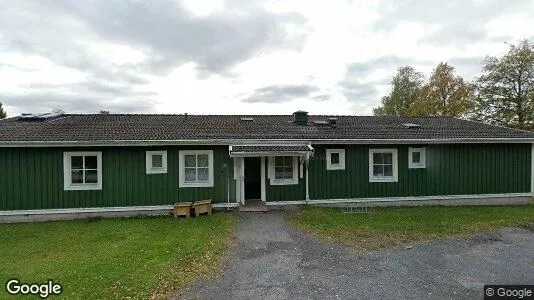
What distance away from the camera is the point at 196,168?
1184 centimetres

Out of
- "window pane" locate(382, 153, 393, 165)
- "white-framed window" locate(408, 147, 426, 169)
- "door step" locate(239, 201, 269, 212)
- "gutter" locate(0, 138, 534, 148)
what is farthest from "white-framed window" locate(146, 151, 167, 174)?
"white-framed window" locate(408, 147, 426, 169)

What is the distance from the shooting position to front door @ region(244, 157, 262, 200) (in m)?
12.9

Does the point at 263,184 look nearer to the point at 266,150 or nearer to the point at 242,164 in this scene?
the point at 242,164

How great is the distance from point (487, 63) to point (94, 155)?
31.9 m

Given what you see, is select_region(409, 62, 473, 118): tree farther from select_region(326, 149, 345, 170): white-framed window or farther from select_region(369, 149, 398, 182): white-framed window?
select_region(326, 149, 345, 170): white-framed window

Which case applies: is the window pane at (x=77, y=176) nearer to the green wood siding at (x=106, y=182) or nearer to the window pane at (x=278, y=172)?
the green wood siding at (x=106, y=182)

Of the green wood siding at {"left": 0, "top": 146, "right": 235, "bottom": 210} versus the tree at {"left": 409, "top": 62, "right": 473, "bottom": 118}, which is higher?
the tree at {"left": 409, "top": 62, "right": 473, "bottom": 118}

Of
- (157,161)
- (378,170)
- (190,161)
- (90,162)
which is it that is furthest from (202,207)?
(378,170)

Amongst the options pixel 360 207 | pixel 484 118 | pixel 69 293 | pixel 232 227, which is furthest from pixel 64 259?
pixel 484 118

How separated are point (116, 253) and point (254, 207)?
17.4ft

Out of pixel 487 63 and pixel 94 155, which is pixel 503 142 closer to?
pixel 94 155

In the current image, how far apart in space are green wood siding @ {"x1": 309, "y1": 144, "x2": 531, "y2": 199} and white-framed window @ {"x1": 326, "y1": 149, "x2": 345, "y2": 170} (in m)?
0.16

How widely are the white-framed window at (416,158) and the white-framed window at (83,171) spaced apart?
12011 mm

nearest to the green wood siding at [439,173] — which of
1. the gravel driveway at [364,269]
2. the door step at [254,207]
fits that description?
the door step at [254,207]
